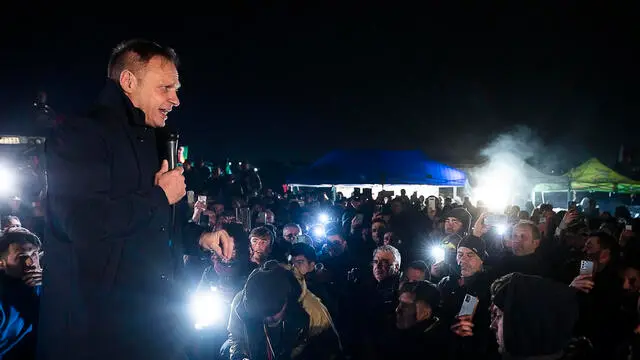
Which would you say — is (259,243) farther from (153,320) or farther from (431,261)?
(153,320)

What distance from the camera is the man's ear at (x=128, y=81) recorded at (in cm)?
181

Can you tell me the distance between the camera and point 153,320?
1741mm

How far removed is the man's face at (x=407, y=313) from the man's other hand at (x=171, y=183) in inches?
117

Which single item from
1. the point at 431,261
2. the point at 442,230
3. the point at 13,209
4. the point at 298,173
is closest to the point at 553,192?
the point at 298,173

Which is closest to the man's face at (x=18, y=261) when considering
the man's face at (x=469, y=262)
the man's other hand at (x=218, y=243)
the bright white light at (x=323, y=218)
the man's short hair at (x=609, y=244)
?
the man's other hand at (x=218, y=243)

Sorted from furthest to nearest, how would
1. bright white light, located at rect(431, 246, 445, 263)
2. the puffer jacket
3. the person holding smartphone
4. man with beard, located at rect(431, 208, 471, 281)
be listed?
1. bright white light, located at rect(431, 246, 445, 263)
2. man with beard, located at rect(431, 208, 471, 281)
3. the person holding smartphone
4. the puffer jacket

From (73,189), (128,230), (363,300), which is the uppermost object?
(73,189)

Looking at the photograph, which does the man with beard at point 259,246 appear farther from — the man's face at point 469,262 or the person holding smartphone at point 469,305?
the man's face at point 469,262

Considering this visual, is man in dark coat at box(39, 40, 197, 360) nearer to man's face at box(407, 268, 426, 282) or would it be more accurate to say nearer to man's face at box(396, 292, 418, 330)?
man's face at box(396, 292, 418, 330)

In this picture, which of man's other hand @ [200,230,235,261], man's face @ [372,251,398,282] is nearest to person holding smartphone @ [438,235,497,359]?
man's face @ [372,251,398,282]

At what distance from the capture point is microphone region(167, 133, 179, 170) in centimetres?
188

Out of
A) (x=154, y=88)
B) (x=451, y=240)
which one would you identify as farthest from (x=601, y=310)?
(x=154, y=88)

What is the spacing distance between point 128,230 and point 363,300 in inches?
175

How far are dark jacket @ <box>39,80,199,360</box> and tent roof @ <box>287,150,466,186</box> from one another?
17.2 metres
